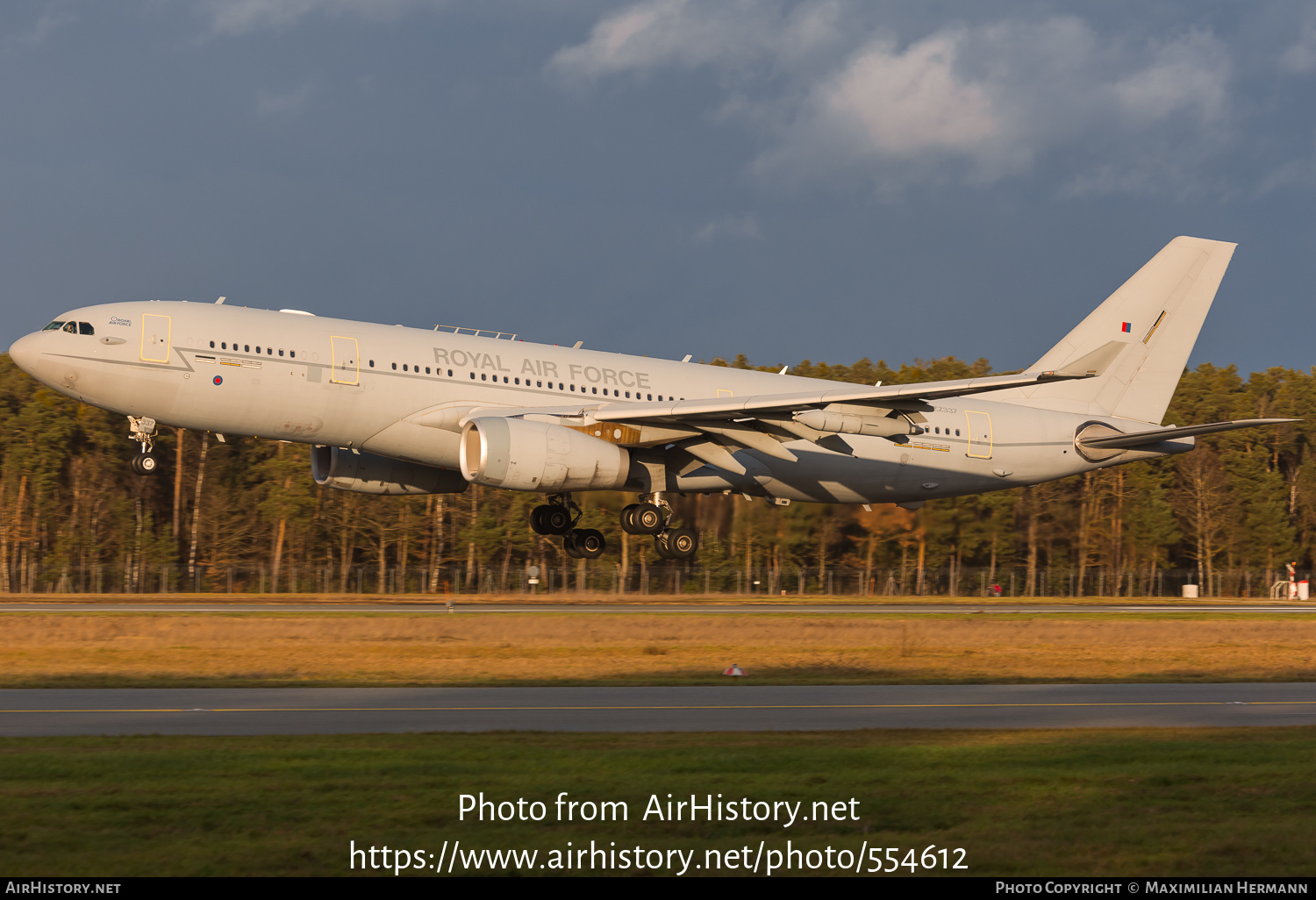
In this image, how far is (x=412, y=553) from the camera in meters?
92.6

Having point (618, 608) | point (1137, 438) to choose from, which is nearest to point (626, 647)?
point (618, 608)

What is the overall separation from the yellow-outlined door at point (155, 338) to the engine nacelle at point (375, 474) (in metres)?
5.98

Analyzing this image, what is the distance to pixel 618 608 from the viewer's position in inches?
1959

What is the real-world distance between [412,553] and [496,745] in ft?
254

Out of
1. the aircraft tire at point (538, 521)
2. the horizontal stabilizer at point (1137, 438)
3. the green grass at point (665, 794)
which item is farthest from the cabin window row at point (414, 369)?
the horizontal stabilizer at point (1137, 438)

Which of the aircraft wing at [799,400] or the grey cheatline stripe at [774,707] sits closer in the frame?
the grey cheatline stripe at [774,707]

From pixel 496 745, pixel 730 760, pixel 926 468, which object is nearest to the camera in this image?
pixel 730 760

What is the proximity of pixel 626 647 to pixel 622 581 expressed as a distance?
151ft

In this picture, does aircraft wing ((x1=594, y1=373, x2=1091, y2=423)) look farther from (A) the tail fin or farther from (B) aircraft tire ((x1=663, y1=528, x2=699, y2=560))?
(A) the tail fin

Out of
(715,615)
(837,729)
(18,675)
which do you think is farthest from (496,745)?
(715,615)

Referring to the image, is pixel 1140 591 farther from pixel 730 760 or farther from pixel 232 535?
pixel 730 760

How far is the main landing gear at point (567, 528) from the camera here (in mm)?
36406

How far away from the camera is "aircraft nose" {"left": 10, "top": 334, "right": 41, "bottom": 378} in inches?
1200

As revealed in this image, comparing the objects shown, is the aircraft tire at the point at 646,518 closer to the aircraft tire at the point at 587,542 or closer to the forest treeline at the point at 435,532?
the aircraft tire at the point at 587,542
